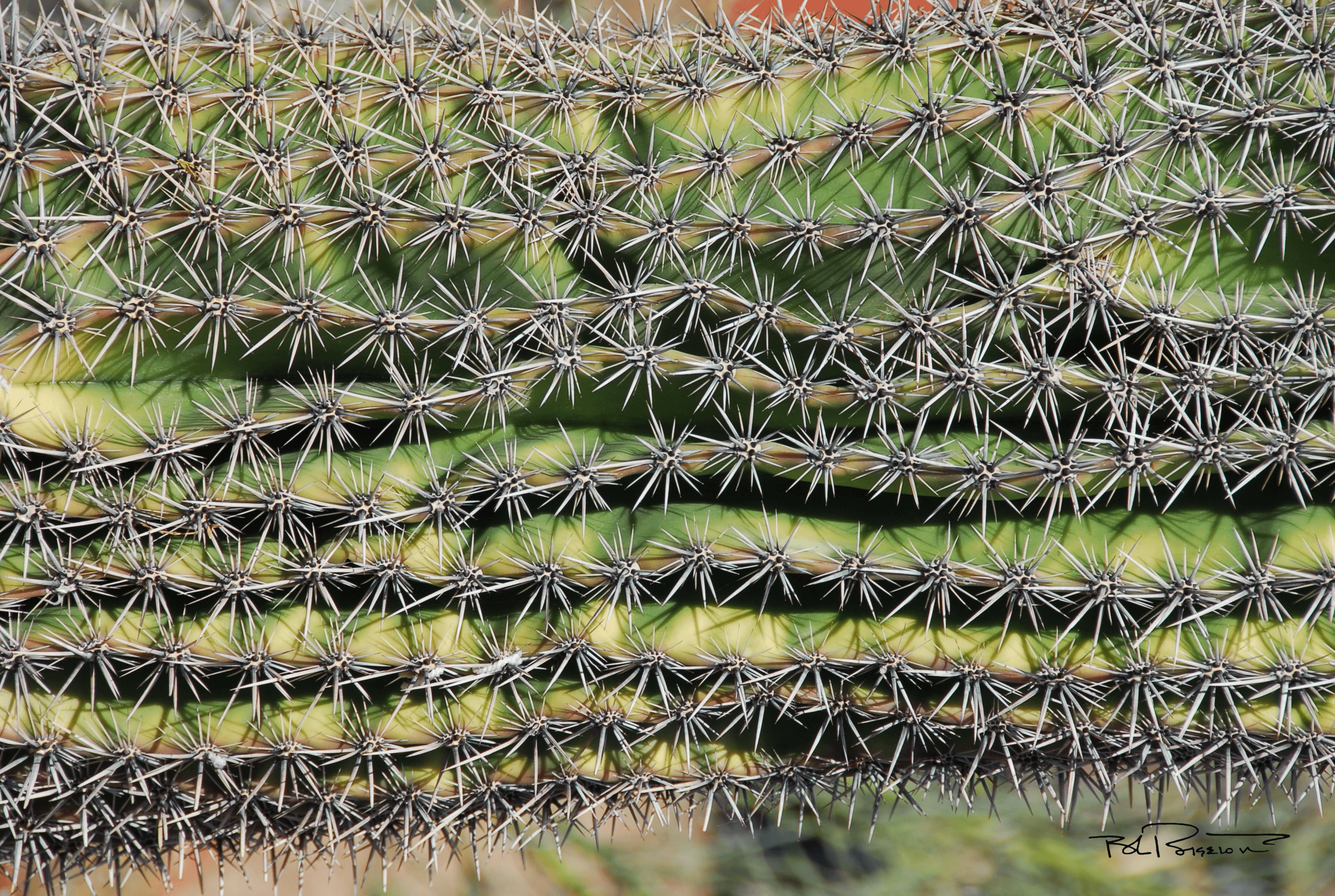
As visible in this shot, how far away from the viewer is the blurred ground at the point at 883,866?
4.24m

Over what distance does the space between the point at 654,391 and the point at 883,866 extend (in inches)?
138

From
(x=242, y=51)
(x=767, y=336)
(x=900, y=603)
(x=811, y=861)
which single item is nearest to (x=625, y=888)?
(x=811, y=861)

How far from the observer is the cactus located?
188 cm

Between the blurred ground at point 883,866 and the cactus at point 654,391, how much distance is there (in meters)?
2.51

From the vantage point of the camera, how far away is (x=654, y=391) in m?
2.09
